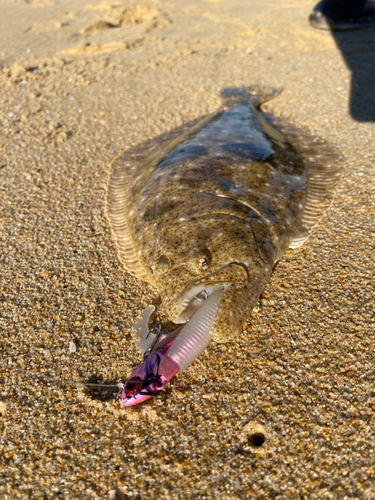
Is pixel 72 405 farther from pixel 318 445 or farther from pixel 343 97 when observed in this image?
pixel 343 97

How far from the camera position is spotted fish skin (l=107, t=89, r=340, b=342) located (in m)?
2.19

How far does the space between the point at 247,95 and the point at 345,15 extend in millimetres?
3507

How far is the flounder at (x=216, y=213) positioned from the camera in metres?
2.16

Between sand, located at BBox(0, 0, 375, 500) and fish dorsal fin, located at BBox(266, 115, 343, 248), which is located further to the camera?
fish dorsal fin, located at BBox(266, 115, 343, 248)

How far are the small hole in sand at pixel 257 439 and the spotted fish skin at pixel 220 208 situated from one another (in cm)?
53

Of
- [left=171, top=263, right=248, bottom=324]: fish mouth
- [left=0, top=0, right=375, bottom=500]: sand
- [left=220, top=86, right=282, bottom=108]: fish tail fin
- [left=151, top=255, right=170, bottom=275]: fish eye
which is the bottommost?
[left=0, top=0, right=375, bottom=500]: sand

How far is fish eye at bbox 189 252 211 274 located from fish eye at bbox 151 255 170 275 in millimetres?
175

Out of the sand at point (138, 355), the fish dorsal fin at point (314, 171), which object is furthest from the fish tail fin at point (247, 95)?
the fish dorsal fin at point (314, 171)

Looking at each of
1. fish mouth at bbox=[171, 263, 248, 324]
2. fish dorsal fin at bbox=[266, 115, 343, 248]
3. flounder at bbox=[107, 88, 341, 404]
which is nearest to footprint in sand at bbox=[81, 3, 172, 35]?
fish dorsal fin at bbox=[266, 115, 343, 248]

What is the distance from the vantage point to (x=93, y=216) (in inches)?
129

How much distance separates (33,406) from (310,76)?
18.5 ft

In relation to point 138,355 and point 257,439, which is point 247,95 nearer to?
point 138,355

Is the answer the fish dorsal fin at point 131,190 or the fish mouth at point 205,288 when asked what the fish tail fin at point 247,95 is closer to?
the fish dorsal fin at point 131,190

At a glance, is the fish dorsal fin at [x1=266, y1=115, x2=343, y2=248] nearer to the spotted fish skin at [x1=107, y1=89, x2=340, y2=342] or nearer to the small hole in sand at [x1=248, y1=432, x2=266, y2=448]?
the spotted fish skin at [x1=107, y1=89, x2=340, y2=342]
